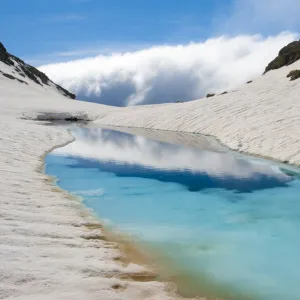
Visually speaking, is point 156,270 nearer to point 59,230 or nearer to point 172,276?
point 172,276

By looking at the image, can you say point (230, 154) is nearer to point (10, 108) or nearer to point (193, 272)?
point (193, 272)

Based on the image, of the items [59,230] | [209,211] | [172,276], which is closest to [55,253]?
[59,230]

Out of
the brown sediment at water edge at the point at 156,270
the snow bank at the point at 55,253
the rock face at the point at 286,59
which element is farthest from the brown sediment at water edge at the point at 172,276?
the rock face at the point at 286,59

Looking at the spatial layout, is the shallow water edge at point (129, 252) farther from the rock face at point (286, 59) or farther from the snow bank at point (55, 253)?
the rock face at point (286, 59)

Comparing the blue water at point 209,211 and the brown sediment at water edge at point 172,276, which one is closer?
the brown sediment at water edge at point 172,276

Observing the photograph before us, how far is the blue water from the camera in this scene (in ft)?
28.2

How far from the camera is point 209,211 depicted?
44.8 ft

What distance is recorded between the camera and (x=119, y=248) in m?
9.84

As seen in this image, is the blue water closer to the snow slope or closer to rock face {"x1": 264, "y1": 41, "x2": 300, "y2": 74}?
the snow slope

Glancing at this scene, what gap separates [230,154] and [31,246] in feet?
66.3

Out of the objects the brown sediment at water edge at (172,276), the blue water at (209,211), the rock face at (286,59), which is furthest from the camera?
the rock face at (286,59)

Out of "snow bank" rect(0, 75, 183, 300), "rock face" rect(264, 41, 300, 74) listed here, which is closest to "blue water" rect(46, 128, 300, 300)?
"snow bank" rect(0, 75, 183, 300)

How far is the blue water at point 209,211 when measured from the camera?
861 cm

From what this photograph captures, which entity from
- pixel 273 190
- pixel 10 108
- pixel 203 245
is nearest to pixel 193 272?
pixel 203 245
